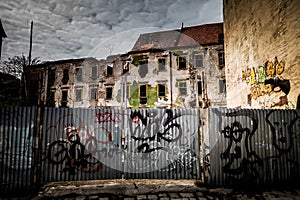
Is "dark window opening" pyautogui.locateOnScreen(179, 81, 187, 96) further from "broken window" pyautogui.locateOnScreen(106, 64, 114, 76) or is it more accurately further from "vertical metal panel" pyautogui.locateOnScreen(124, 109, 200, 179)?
"vertical metal panel" pyautogui.locateOnScreen(124, 109, 200, 179)

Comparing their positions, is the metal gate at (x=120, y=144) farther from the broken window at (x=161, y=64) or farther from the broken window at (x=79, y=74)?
the broken window at (x=79, y=74)

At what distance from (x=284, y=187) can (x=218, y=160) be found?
191 cm

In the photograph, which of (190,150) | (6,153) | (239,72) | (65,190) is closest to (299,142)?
A: (190,150)

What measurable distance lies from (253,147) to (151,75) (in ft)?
61.8

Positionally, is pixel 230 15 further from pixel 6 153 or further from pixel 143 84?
pixel 143 84

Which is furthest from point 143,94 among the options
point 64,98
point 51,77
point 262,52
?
point 262,52

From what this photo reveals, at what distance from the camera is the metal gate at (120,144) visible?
529cm

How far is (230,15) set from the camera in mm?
11273

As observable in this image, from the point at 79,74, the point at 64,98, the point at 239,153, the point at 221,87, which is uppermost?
the point at 79,74

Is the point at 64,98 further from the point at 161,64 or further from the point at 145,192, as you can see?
the point at 145,192

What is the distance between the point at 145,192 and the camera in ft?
16.3

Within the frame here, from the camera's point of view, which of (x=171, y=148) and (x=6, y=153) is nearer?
(x=6, y=153)

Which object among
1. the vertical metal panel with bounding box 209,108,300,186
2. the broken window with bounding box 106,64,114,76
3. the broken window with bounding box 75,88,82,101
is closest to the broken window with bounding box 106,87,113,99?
the broken window with bounding box 106,64,114,76

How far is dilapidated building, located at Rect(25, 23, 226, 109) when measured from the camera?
22141 millimetres
